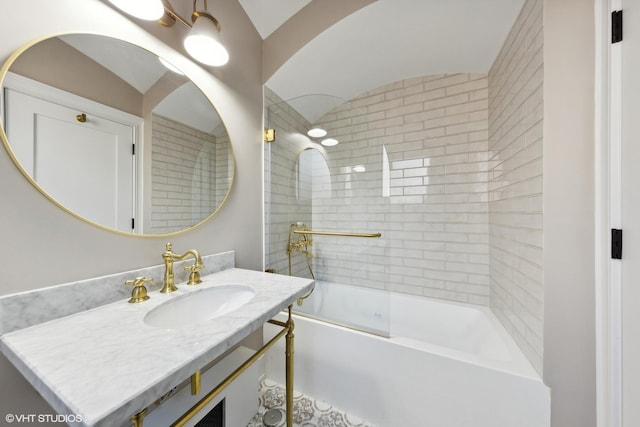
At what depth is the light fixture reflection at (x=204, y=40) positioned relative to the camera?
1105mm

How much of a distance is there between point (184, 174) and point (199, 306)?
0.66m

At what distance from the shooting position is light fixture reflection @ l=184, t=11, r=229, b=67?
111cm

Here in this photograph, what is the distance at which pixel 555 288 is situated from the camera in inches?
38.7

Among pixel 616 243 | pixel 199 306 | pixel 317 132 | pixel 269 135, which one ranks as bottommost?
pixel 199 306

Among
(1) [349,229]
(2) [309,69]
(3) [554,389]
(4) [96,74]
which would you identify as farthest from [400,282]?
(4) [96,74]

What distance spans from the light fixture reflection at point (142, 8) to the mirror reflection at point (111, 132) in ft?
0.40

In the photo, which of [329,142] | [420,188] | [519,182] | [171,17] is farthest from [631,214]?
[171,17]

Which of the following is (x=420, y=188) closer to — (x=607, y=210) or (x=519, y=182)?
(x=519, y=182)

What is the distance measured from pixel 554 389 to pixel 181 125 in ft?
6.91

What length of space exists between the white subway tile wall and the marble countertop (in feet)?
1.44

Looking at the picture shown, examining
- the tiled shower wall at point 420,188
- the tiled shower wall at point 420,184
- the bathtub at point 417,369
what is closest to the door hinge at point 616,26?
the tiled shower wall at point 420,188

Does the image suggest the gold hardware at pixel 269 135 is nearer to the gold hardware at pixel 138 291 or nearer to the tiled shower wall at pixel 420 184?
the tiled shower wall at pixel 420 184

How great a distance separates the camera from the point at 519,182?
1.26m

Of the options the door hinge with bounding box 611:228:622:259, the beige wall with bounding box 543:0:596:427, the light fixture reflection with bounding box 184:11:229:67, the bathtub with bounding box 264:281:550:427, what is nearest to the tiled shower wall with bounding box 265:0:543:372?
the bathtub with bounding box 264:281:550:427
